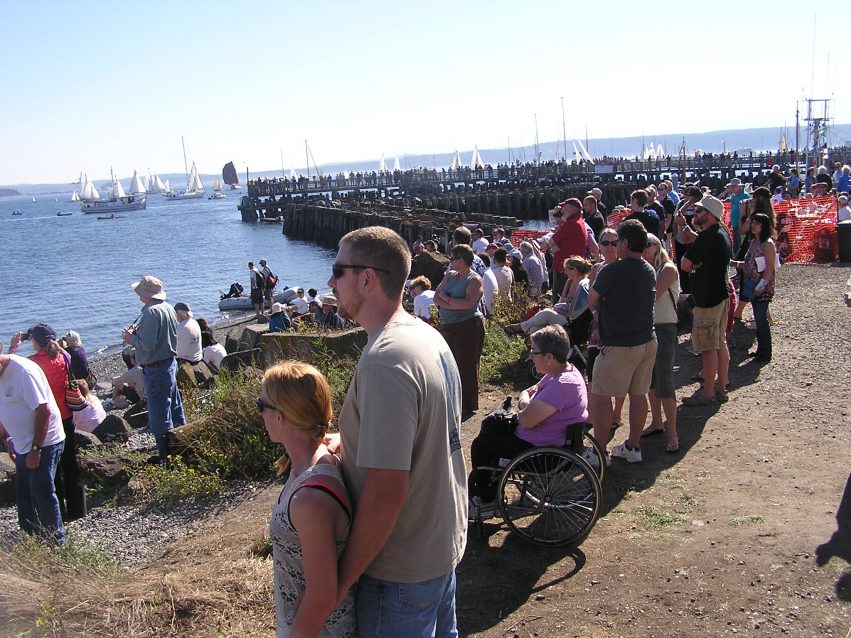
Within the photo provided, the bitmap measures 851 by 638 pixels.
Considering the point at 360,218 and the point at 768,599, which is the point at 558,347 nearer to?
the point at 768,599

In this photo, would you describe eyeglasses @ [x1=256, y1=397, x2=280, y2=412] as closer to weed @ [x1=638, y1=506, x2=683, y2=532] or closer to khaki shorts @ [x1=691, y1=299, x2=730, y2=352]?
weed @ [x1=638, y1=506, x2=683, y2=532]

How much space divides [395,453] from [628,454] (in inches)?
147

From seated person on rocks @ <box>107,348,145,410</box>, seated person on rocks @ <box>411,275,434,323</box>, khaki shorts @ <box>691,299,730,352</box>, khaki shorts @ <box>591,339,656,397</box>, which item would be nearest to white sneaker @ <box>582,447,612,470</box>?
khaki shorts @ <box>591,339,656,397</box>

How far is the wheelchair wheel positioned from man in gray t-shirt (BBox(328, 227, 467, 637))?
2007mm

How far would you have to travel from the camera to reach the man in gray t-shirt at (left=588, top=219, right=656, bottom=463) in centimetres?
499

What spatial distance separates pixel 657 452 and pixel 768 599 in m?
1.97

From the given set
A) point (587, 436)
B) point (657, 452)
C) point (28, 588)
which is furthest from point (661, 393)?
point (28, 588)

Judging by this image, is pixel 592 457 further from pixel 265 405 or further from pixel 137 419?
pixel 137 419

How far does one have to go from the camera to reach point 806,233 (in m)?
13.9

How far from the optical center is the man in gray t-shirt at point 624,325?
16.4 feet

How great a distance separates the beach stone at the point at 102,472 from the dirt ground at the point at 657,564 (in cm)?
202

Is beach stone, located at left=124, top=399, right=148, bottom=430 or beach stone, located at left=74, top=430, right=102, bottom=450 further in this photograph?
beach stone, located at left=124, top=399, right=148, bottom=430

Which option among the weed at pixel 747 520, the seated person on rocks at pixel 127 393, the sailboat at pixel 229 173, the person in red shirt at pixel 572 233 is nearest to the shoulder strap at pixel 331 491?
the weed at pixel 747 520

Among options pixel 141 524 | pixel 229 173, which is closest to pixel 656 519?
pixel 141 524
